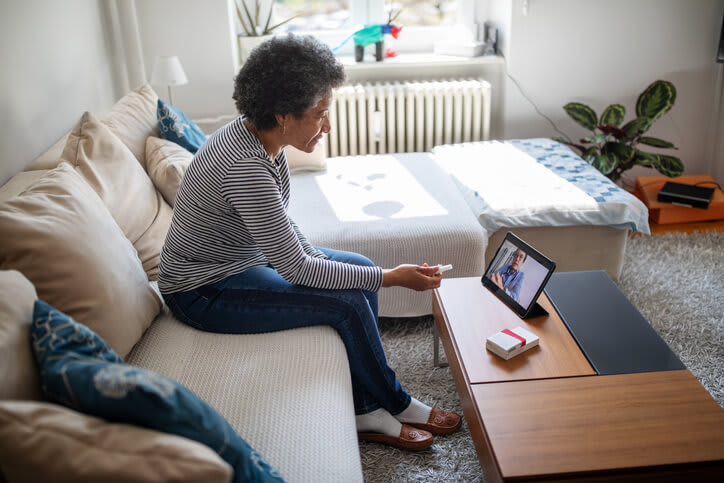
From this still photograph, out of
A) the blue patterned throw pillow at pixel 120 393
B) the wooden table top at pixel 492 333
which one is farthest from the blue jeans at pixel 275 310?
the blue patterned throw pillow at pixel 120 393

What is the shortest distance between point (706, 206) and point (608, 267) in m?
0.92

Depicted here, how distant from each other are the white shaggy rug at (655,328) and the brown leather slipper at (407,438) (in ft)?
0.07

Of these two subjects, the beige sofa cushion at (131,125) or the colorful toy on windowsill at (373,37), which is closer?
the beige sofa cushion at (131,125)

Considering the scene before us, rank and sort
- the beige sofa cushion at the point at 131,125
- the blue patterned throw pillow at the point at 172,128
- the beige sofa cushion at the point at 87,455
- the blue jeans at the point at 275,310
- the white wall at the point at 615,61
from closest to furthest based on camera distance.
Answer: the beige sofa cushion at the point at 87,455 < the blue jeans at the point at 275,310 < the beige sofa cushion at the point at 131,125 < the blue patterned throw pillow at the point at 172,128 < the white wall at the point at 615,61

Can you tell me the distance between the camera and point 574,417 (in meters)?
1.28

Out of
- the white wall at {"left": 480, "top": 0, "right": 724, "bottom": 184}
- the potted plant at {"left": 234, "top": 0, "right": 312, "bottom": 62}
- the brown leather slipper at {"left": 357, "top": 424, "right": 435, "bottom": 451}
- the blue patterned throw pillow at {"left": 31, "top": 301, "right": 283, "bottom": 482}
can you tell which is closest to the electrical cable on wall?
the white wall at {"left": 480, "top": 0, "right": 724, "bottom": 184}

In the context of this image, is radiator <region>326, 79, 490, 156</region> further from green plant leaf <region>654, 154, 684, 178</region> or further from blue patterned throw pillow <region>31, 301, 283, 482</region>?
blue patterned throw pillow <region>31, 301, 283, 482</region>

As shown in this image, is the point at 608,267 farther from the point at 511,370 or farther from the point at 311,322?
the point at 311,322

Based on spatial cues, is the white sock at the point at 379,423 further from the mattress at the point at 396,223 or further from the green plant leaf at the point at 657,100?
the green plant leaf at the point at 657,100

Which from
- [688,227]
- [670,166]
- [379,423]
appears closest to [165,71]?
[379,423]

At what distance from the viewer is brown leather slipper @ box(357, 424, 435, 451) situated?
5.51 feet

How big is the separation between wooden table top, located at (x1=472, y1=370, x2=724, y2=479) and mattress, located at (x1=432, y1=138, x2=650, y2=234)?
976 millimetres

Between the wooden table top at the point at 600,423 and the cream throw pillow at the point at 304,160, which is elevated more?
the cream throw pillow at the point at 304,160

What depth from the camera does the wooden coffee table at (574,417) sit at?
116cm
